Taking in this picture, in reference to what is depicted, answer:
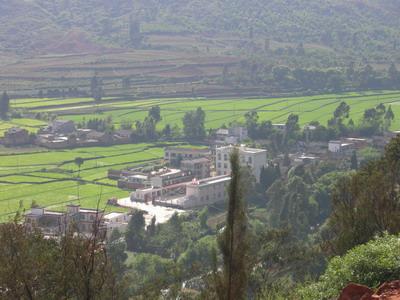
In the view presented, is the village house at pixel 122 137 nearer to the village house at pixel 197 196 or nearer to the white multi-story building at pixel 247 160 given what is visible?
the white multi-story building at pixel 247 160

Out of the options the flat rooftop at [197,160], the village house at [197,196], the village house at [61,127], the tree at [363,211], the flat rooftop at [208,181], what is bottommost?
the village house at [197,196]

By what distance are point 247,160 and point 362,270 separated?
2195 cm

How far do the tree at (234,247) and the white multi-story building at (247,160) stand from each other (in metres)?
22.6

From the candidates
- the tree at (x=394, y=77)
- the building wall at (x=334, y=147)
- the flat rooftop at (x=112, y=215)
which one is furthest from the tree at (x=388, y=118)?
the flat rooftop at (x=112, y=215)

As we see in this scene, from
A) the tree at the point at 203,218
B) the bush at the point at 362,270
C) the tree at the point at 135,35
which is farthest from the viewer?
the tree at the point at 135,35

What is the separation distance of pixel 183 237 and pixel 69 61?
137 ft

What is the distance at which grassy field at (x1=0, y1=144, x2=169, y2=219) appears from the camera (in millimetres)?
28333

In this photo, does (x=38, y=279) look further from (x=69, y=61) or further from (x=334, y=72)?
(x=69, y=61)

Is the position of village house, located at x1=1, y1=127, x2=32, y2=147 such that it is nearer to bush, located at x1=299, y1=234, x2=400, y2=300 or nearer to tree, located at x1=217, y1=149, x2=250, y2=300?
bush, located at x1=299, y1=234, x2=400, y2=300

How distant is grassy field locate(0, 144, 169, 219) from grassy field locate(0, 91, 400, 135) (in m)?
5.58

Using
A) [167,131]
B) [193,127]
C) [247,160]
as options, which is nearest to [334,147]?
[247,160]

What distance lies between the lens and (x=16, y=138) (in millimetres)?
38219

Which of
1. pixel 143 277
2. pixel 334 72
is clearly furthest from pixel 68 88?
pixel 143 277

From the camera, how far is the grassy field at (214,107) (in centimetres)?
4464
